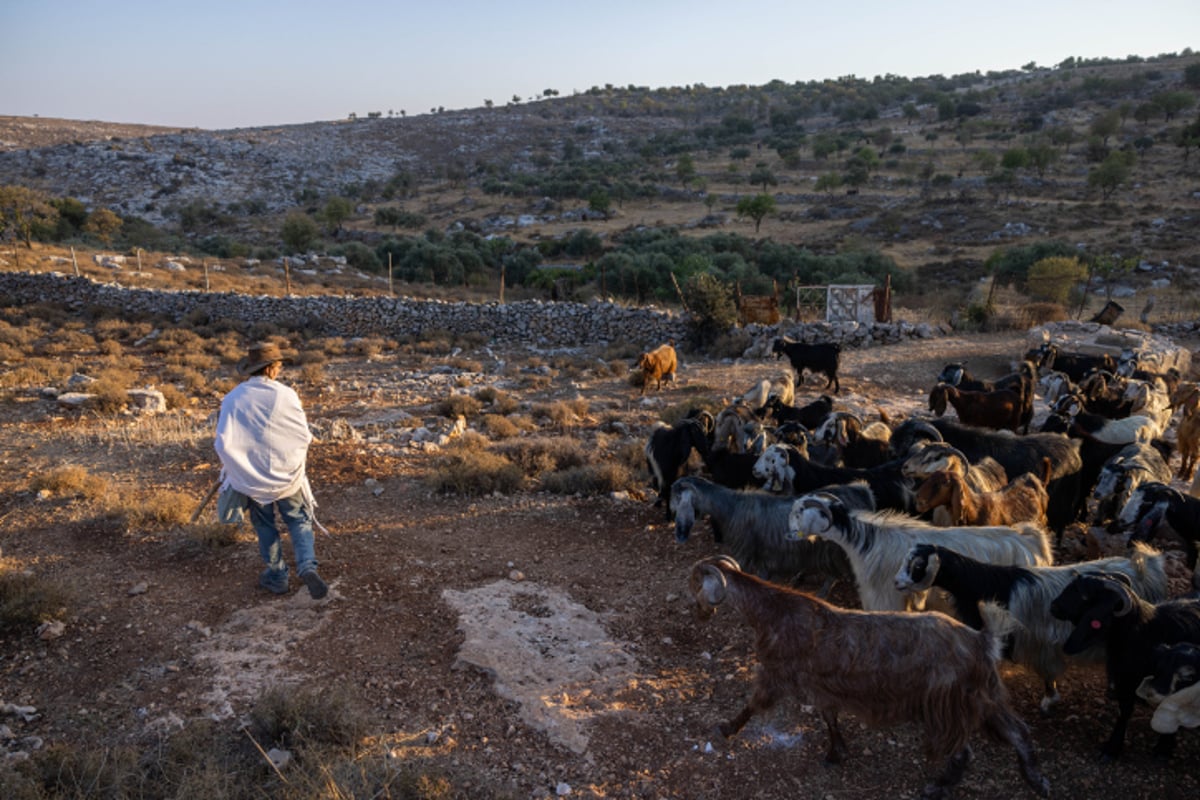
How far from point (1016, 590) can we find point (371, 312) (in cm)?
2173

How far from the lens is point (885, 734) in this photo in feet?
14.5

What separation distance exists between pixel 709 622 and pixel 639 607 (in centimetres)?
64

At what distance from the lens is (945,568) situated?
4496mm

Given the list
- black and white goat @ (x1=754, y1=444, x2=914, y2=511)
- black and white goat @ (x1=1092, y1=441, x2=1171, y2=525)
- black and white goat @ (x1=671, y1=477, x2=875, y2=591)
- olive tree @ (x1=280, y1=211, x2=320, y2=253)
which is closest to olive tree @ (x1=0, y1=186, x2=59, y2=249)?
olive tree @ (x1=280, y1=211, x2=320, y2=253)

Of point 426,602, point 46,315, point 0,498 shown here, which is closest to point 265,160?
point 46,315

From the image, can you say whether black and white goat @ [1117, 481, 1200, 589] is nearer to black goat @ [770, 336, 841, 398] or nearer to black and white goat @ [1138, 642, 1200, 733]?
black and white goat @ [1138, 642, 1200, 733]

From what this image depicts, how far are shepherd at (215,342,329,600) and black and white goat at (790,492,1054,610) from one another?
13.3 feet

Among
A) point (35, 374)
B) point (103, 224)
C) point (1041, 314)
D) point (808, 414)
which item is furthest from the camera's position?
point (103, 224)

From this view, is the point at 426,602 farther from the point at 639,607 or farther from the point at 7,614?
the point at 7,614

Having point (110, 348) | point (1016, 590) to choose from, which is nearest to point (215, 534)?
point (1016, 590)

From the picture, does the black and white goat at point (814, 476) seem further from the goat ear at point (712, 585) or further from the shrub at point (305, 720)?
the shrub at point (305, 720)

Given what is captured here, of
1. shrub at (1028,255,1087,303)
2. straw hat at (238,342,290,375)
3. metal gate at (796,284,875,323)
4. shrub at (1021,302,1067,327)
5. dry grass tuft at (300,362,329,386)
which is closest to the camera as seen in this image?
straw hat at (238,342,290,375)

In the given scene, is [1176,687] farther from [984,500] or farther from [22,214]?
[22,214]

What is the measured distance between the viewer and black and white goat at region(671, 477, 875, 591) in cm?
602
